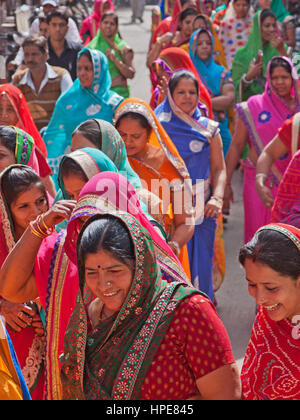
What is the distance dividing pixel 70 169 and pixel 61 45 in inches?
184

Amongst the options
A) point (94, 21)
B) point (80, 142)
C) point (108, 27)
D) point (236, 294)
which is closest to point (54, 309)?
point (80, 142)

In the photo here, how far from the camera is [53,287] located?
275cm

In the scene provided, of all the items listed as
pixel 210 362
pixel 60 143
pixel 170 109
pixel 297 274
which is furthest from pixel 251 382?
pixel 60 143

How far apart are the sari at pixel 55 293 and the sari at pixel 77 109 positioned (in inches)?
103

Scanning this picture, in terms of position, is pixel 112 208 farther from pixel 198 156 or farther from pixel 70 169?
pixel 198 156

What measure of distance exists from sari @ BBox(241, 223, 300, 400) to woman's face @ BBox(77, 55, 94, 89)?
11.3 ft

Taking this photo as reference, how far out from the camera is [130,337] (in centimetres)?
209

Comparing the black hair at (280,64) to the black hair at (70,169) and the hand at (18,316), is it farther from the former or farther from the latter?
the hand at (18,316)

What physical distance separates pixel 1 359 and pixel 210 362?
0.62 m

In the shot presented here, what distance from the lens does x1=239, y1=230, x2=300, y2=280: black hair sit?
7.80ft

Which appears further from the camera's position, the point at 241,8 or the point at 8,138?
the point at 241,8

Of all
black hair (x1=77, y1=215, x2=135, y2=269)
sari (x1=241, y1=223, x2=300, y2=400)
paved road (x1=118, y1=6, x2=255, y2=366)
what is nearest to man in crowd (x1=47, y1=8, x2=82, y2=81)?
paved road (x1=118, y1=6, x2=255, y2=366)

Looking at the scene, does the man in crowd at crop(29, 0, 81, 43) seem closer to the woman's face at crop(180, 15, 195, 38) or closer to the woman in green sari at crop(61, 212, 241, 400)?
the woman's face at crop(180, 15, 195, 38)

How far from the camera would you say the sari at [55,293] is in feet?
8.96
